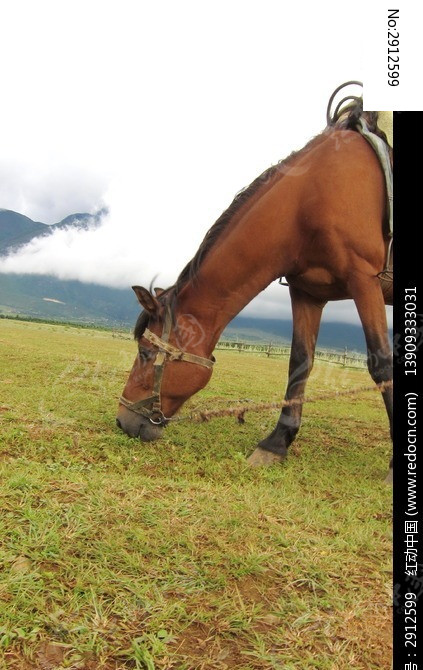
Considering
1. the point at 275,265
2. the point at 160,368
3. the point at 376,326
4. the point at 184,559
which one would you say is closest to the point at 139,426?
the point at 160,368

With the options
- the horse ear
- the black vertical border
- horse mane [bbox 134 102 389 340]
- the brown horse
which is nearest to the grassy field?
the black vertical border

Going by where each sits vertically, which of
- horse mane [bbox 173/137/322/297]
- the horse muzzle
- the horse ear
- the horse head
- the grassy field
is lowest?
the grassy field

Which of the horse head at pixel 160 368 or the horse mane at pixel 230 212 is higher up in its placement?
the horse mane at pixel 230 212

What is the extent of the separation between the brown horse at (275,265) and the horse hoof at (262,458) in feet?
0.04

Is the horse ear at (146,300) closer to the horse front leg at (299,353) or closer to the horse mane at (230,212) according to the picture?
the horse mane at (230,212)

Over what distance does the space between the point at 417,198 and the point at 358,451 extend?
3.32 meters

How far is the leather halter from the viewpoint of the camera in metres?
4.36

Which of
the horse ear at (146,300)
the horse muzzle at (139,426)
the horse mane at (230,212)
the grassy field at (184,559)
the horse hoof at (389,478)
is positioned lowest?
the horse hoof at (389,478)

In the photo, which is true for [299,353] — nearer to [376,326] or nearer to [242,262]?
[376,326]

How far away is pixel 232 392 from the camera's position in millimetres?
10445

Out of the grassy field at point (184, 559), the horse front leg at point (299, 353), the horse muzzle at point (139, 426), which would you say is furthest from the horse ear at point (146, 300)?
the horse front leg at point (299, 353)

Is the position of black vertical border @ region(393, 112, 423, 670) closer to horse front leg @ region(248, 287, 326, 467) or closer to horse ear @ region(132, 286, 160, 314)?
horse front leg @ region(248, 287, 326, 467)

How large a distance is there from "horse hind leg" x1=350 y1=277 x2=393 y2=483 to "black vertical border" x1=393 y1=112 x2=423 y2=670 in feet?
0.39

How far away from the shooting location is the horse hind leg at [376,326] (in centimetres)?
406
